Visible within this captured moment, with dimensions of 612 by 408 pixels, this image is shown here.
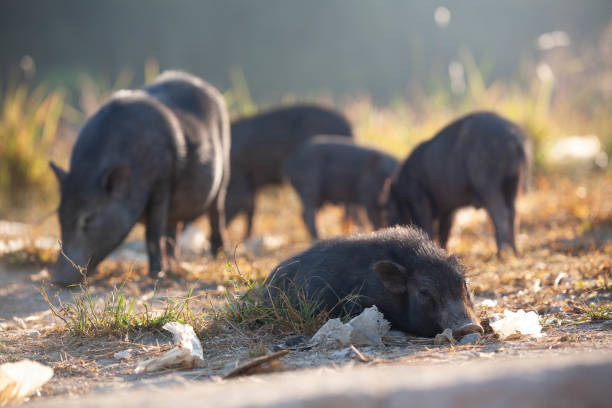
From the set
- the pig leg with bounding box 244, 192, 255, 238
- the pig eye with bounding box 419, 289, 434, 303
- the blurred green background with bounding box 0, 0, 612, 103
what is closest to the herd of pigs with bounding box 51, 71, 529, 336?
the pig eye with bounding box 419, 289, 434, 303

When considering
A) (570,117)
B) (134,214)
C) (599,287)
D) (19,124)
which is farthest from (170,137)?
(570,117)

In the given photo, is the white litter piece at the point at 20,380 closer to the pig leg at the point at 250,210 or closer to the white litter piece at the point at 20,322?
the white litter piece at the point at 20,322

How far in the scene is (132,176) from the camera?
5086mm

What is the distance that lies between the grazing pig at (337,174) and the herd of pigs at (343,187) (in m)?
0.02

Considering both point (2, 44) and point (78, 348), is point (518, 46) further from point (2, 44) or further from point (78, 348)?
point (78, 348)

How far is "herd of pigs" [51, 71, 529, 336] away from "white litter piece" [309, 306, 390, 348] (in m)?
0.24

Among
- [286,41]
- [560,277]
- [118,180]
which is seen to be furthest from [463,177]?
[286,41]

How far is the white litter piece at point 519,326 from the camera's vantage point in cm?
320

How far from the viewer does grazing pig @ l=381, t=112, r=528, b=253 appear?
5.54m

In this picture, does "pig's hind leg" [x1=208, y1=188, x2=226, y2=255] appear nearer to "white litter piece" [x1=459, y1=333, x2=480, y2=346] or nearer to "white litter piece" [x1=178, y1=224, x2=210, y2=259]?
"white litter piece" [x1=178, y1=224, x2=210, y2=259]

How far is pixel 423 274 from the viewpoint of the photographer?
3.43m

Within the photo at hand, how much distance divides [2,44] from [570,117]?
73.1ft

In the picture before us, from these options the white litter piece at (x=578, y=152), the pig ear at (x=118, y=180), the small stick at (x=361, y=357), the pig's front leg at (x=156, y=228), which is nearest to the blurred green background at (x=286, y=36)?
the white litter piece at (x=578, y=152)

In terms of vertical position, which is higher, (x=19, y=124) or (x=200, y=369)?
(x=19, y=124)
